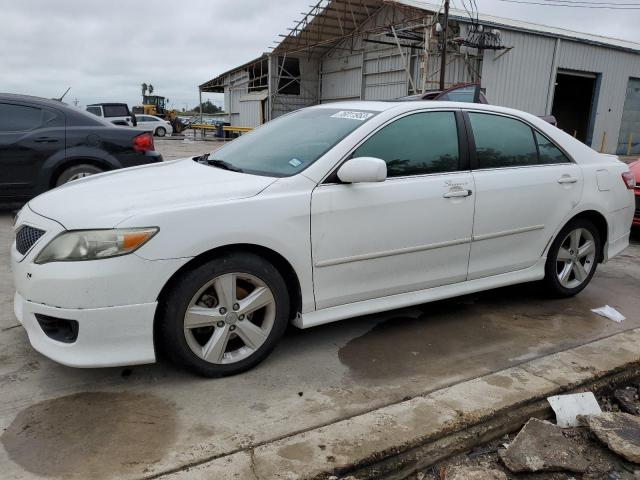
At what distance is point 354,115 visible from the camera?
11.4 ft

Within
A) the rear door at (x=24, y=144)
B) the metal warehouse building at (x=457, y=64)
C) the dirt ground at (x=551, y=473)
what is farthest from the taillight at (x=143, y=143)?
the metal warehouse building at (x=457, y=64)

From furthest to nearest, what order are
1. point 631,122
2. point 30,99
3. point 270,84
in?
1. point 270,84
2. point 631,122
3. point 30,99

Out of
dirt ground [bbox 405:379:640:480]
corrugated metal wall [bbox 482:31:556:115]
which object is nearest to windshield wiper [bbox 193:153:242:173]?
dirt ground [bbox 405:379:640:480]

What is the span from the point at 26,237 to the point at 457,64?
1908 cm

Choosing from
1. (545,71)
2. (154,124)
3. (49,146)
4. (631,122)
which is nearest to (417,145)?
(49,146)

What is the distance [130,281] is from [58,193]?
96 centimetres

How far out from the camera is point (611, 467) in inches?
96.3

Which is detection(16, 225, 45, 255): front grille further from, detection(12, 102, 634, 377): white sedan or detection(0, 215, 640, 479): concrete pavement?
detection(0, 215, 640, 479): concrete pavement

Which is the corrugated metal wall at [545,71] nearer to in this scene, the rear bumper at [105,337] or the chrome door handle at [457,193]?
the chrome door handle at [457,193]

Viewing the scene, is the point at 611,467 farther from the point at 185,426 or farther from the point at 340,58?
the point at 340,58

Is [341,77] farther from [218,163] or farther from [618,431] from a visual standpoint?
[618,431]

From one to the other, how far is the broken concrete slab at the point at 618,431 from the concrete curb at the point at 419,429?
0.24m

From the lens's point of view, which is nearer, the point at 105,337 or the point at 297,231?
the point at 105,337

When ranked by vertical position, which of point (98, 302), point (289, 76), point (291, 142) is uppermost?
point (289, 76)
